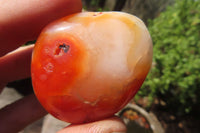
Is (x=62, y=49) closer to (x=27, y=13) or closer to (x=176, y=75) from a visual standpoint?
(x=27, y=13)

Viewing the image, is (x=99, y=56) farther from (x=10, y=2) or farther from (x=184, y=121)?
(x=184, y=121)

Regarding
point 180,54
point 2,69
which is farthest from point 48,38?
point 180,54

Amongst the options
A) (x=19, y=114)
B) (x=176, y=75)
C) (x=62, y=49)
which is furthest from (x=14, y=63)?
(x=176, y=75)

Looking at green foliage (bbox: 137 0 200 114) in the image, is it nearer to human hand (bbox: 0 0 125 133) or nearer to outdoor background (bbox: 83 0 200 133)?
outdoor background (bbox: 83 0 200 133)

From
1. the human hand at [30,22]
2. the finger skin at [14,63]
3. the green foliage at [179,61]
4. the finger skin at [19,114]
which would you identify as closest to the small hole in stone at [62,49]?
the human hand at [30,22]

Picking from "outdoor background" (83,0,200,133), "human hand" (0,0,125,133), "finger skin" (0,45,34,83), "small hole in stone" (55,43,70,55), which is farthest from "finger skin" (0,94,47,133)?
"outdoor background" (83,0,200,133)
